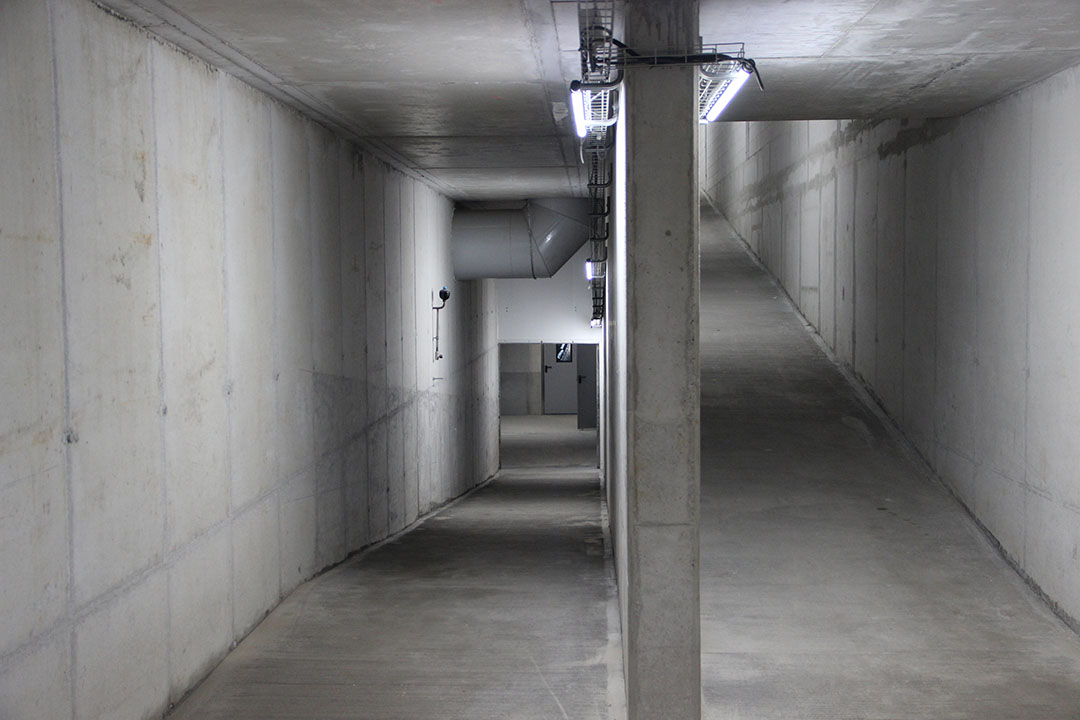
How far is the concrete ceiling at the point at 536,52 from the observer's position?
425cm

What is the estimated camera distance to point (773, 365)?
9836mm

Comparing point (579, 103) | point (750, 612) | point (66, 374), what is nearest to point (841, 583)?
point (750, 612)

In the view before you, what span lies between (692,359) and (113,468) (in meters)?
2.30

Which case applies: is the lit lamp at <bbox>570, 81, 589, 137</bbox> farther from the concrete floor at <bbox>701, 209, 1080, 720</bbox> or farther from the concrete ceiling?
the concrete floor at <bbox>701, 209, 1080, 720</bbox>

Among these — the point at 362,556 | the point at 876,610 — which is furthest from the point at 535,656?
the point at 362,556

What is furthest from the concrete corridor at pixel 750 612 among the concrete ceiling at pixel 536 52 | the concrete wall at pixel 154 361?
the concrete ceiling at pixel 536 52

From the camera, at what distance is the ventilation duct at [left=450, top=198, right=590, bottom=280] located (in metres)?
12.1

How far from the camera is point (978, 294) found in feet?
22.4

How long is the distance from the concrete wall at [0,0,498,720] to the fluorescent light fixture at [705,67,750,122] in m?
2.45

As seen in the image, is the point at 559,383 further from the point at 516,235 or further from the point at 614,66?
the point at 614,66

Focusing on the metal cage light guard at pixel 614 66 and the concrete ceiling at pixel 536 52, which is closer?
the metal cage light guard at pixel 614 66

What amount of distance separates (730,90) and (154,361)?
275 centimetres

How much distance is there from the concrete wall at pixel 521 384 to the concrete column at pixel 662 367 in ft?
Answer: 72.2

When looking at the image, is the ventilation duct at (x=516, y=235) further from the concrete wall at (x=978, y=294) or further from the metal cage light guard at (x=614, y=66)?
the metal cage light guard at (x=614, y=66)
